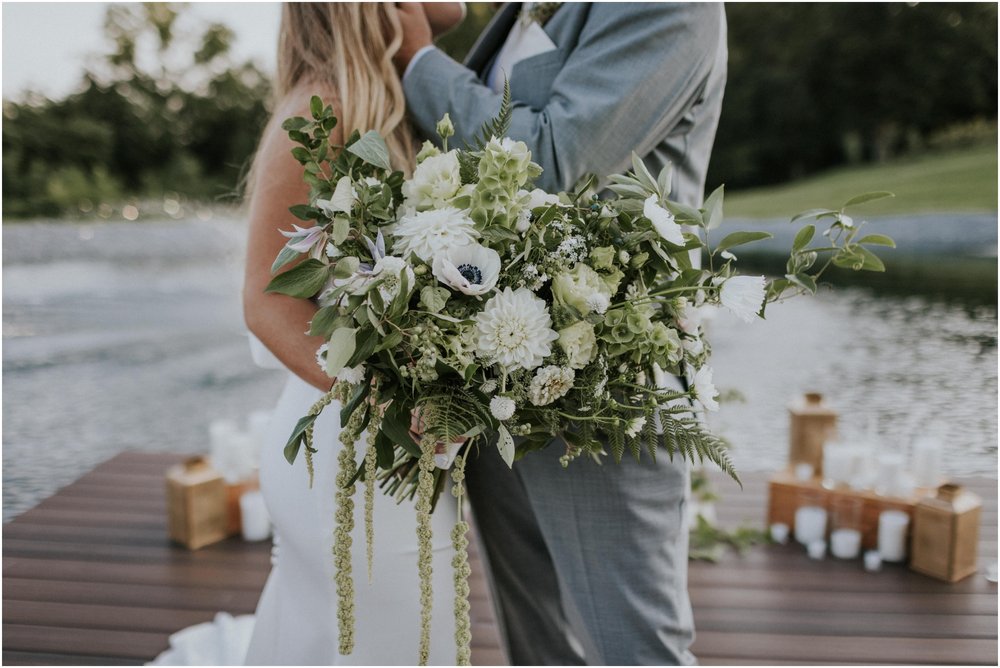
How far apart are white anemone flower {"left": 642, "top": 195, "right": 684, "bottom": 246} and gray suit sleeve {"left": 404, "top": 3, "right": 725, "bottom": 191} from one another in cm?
24

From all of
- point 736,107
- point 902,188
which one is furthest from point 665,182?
point 736,107

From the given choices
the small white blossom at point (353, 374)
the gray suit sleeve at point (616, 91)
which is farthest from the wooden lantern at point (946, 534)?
the small white blossom at point (353, 374)

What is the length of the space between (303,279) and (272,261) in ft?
1.15

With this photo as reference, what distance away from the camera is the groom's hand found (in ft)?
4.23

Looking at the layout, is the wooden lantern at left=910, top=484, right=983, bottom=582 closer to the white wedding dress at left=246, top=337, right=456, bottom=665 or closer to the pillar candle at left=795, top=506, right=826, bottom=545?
the pillar candle at left=795, top=506, right=826, bottom=545

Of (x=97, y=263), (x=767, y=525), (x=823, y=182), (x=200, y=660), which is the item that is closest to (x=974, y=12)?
(x=823, y=182)

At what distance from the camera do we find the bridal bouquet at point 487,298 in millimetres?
819

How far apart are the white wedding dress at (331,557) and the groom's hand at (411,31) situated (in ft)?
1.86

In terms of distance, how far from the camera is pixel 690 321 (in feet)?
3.12

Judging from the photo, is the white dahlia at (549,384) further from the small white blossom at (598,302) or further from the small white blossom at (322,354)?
the small white blossom at (322,354)

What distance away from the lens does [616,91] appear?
1.05 metres

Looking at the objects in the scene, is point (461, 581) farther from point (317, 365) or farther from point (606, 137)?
point (606, 137)

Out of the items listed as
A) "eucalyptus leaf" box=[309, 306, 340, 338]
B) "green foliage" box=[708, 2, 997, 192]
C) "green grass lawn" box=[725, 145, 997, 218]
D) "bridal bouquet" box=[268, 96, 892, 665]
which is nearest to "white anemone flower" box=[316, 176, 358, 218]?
"bridal bouquet" box=[268, 96, 892, 665]

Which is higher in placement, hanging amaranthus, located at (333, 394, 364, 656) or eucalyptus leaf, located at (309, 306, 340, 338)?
eucalyptus leaf, located at (309, 306, 340, 338)
